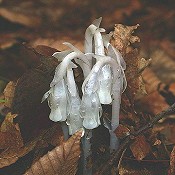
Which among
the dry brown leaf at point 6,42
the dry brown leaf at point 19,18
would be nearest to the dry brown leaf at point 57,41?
the dry brown leaf at point 6,42

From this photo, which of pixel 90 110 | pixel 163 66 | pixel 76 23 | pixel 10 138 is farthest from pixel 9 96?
pixel 76 23

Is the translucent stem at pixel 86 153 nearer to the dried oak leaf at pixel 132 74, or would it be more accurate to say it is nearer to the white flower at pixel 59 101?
the white flower at pixel 59 101

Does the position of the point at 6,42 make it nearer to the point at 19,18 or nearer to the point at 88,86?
the point at 19,18

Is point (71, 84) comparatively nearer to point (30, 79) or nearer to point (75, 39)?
point (30, 79)

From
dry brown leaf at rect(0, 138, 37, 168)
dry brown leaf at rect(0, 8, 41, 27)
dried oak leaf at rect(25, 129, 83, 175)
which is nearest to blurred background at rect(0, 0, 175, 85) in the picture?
dry brown leaf at rect(0, 8, 41, 27)

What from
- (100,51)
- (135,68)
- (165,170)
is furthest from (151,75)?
(100,51)
